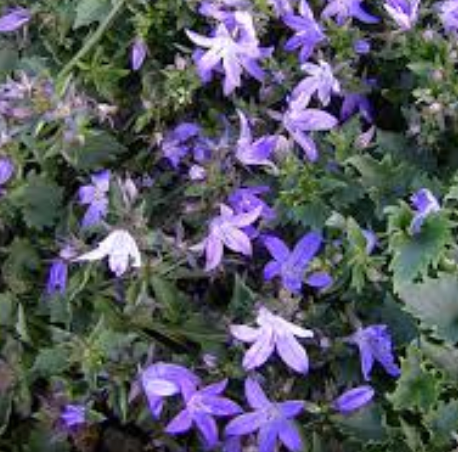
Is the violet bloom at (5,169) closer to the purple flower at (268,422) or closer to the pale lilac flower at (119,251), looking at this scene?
the pale lilac flower at (119,251)

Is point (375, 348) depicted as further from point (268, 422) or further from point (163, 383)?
point (163, 383)

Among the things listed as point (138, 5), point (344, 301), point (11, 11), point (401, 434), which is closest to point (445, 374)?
point (401, 434)

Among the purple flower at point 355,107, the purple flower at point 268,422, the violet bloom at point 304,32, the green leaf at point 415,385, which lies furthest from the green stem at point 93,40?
the green leaf at point 415,385

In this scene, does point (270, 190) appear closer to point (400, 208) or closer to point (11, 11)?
point (400, 208)

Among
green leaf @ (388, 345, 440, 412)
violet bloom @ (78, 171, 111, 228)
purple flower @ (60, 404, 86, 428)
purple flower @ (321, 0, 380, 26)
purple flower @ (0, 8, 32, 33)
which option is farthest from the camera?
purple flower @ (0, 8, 32, 33)

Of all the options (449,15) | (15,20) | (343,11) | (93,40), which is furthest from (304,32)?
(15,20)

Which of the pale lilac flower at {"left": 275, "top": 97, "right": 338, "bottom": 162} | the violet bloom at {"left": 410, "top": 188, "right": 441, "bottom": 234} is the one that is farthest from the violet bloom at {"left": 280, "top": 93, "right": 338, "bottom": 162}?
the violet bloom at {"left": 410, "top": 188, "right": 441, "bottom": 234}

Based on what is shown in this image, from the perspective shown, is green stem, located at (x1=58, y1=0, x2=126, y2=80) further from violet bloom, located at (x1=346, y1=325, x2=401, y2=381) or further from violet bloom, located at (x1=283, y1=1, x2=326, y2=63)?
violet bloom, located at (x1=346, y1=325, x2=401, y2=381)
